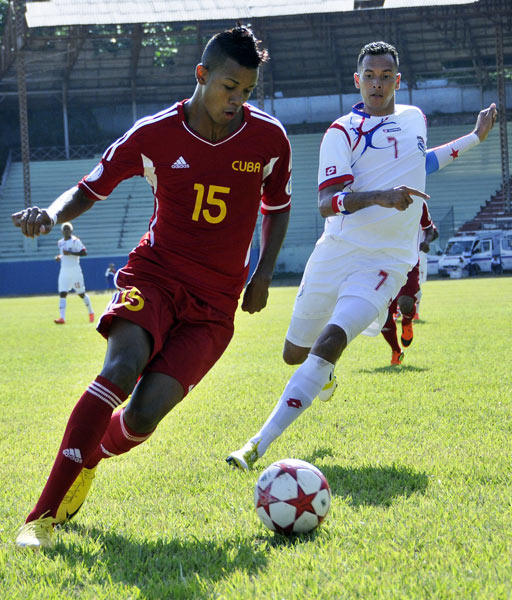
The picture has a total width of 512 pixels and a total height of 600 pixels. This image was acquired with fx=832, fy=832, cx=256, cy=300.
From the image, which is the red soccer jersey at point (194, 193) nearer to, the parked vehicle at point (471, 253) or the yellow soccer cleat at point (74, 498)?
the yellow soccer cleat at point (74, 498)

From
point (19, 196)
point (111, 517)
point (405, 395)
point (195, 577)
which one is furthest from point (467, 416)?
point (19, 196)

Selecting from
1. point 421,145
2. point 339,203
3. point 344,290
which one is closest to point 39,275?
point 421,145

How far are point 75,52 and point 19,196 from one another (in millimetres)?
8688

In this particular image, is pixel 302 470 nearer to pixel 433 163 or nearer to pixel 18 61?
pixel 433 163

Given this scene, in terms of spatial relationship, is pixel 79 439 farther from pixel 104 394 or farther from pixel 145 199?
pixel 145 199

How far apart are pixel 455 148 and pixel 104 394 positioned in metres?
3.72

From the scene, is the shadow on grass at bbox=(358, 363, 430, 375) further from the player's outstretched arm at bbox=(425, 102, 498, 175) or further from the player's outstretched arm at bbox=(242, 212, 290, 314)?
the player's outstretched arm at bbox=(242, 212, 290, 314)

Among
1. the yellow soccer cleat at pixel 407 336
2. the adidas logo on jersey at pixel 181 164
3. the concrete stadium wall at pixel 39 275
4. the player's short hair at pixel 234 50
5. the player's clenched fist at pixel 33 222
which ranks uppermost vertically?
the player's short hair at pixel 234 50

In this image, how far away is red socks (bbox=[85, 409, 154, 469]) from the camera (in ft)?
12.7

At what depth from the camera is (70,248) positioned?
1850 centimetres

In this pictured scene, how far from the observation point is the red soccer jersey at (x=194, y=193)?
4148mm

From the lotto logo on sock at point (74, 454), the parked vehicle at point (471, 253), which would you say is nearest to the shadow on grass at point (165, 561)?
the lotto logo on sock at point (74, 454)

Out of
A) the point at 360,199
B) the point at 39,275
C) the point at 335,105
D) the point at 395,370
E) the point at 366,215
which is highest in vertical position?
the point at 335,105

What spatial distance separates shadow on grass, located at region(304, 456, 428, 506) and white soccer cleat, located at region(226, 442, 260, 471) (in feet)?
1.31
